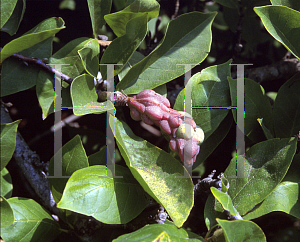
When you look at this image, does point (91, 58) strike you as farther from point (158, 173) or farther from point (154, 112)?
point (158, 173)

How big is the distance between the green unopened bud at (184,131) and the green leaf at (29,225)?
18.0 inches

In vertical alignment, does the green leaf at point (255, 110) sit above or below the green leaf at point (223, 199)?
above

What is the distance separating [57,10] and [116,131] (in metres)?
0.69

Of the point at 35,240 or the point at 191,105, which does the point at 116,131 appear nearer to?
the point at 191,105

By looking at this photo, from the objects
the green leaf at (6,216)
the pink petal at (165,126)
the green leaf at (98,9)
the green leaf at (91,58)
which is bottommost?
the green leaf at (6,216)

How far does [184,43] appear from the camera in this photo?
777mm

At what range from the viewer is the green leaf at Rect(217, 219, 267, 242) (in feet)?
1.92

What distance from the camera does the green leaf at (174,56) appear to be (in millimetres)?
766

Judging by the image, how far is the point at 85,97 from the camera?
676mm

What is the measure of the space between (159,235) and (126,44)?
0.47 metres

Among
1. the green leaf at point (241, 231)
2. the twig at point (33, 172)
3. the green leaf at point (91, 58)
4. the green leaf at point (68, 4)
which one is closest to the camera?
the green leaf at point (241, 231)

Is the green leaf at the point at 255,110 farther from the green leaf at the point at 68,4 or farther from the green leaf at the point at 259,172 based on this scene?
the green leaf at the point at 68,4

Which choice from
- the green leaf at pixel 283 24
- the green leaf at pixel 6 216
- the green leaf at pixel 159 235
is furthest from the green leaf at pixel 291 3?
the green leaf at pixel 6 216

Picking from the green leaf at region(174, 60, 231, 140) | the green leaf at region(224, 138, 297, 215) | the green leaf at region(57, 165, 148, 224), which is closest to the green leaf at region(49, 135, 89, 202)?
the green leaf at region(57, 165, 148, 224)
